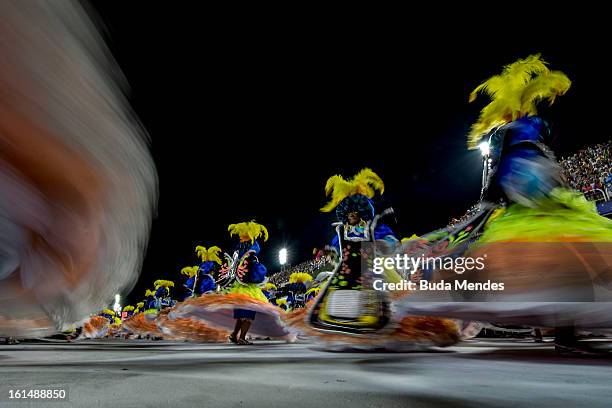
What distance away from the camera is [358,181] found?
5.46 metres

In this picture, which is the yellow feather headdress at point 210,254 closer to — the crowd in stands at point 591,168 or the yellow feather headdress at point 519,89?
the yellow feather headdress at point 519,89

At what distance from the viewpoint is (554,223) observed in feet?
10.6

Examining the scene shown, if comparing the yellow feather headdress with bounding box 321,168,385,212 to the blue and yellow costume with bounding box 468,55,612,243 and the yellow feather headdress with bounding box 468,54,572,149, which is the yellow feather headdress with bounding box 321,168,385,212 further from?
the yellow feather headdress with bounding box 468,54,572,149

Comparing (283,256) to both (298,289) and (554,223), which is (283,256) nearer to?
(298,289)

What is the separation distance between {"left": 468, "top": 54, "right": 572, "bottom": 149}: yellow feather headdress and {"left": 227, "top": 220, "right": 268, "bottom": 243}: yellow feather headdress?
464cm

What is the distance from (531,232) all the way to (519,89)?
4.60 ft

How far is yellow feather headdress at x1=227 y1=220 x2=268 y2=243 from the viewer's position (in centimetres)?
786

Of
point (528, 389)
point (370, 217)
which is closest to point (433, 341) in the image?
point (370, 217)

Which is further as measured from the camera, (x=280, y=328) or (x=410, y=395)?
(x=280, y=328)

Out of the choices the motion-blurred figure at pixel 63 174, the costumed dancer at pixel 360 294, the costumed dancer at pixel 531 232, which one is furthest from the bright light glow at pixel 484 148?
the motion-blurred figure at pixel 63 174

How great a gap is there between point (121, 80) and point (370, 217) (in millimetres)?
3583

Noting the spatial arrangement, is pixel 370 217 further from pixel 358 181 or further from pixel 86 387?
pixel 86 387

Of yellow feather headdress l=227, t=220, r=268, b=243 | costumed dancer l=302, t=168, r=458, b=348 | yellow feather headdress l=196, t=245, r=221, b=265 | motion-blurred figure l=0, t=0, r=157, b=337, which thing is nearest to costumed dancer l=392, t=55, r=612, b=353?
costumed dancer l=302, t=168, r=458, b=348

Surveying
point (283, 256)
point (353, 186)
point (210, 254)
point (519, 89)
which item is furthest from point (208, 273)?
point (283, 256)
